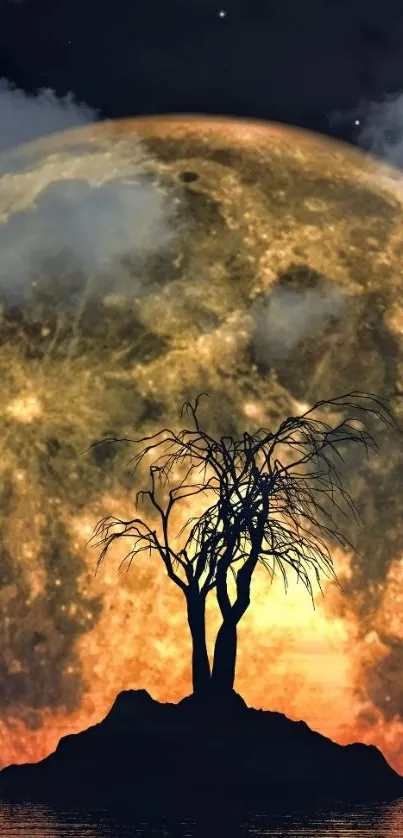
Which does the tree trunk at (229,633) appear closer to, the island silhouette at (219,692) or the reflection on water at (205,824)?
the island silhouette at (219,692)

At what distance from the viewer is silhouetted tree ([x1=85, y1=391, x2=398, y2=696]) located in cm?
1956

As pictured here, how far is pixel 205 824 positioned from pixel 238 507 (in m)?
5.22

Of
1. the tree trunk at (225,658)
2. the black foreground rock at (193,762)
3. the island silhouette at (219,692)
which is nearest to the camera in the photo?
the black foreground rock at (193,762)

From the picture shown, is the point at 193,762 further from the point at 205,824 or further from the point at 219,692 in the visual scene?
the point at 205,824

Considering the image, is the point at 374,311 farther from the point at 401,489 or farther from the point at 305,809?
the point at 305,809

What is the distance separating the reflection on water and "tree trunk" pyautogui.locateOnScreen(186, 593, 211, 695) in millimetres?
2274

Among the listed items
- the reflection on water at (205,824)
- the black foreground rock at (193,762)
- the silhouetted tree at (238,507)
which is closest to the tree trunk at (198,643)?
the silhouetted tree at (238,507)

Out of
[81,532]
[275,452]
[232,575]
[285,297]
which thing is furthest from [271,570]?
[285,297]

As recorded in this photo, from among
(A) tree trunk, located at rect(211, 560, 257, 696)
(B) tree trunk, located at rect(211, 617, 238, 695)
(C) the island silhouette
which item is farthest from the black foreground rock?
A: (A) tree trunk, located at rect(211, 560, 257, 696)

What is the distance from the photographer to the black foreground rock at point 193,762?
19.1 metres

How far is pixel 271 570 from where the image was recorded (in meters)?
20.4

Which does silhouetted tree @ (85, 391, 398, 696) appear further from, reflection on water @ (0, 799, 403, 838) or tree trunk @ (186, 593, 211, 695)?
reflection on water @ (0, 799, 403, 838)

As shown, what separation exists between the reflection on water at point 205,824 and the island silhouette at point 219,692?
95 cm

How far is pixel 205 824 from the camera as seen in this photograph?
55.4 ft
